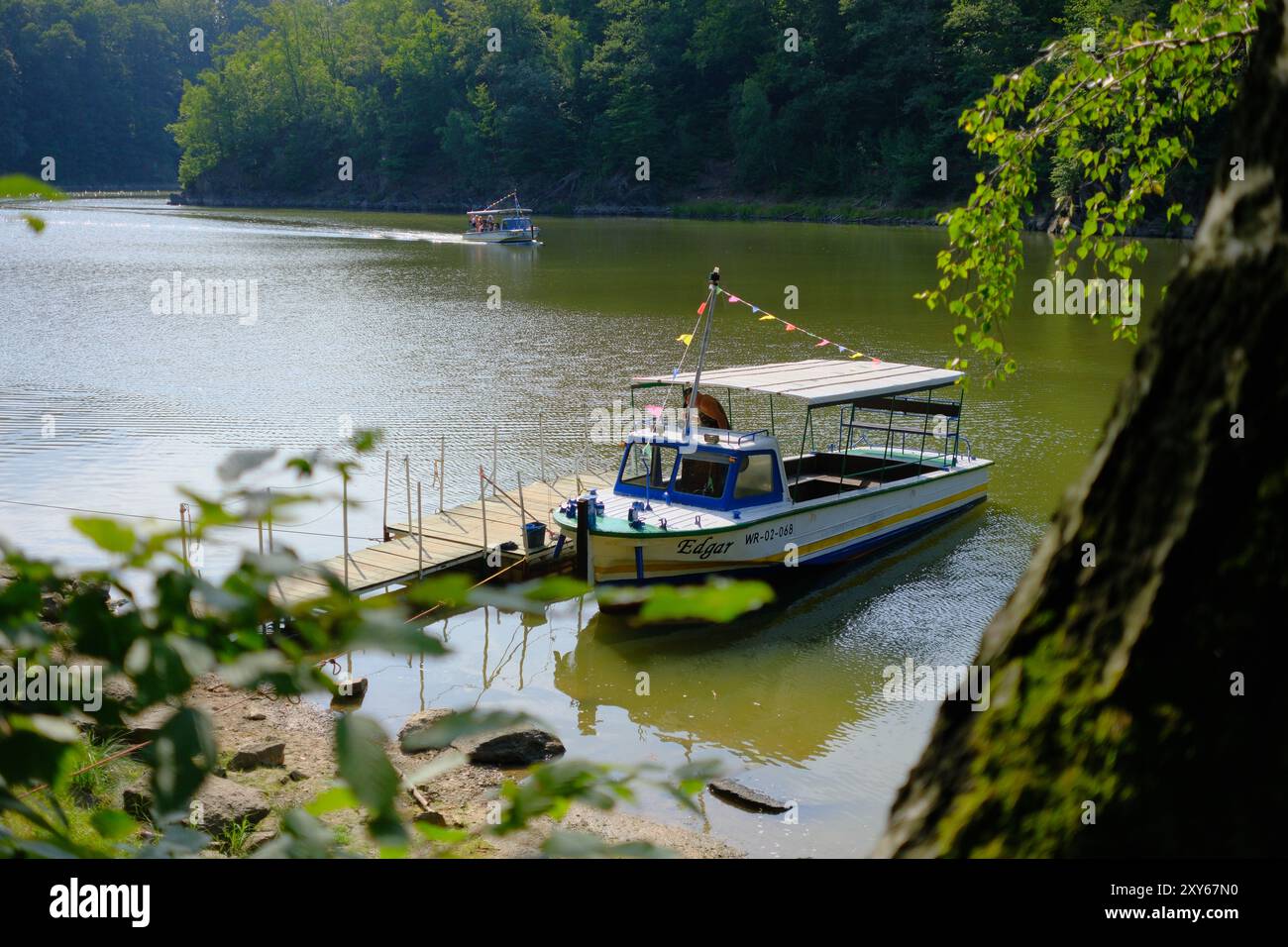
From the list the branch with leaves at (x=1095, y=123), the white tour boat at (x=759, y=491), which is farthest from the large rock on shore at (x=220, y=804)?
the white tour boat at (x=759, y=491)

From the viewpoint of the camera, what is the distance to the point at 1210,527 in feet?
6.50

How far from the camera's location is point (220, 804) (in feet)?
30.1

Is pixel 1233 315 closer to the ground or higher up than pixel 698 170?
closer to the ground

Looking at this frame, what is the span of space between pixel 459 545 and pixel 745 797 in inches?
285

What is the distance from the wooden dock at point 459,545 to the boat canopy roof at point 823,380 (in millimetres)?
2557

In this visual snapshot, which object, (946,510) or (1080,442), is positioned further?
(1080,442)

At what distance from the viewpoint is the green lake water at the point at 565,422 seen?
43.3 ft

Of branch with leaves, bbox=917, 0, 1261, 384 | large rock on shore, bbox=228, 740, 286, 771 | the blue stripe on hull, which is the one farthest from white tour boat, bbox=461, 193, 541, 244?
branch with leaves, bbox=917, 0, 1261, 384

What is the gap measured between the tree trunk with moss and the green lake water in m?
1.05

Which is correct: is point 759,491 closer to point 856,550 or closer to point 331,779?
point 856,550

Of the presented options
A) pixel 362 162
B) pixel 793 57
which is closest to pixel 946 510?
pixel 793 57

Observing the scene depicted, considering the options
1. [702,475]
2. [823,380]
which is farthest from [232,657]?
[823,380]

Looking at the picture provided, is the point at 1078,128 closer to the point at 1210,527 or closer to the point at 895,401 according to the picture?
the point at 1210,527

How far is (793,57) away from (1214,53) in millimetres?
95227
